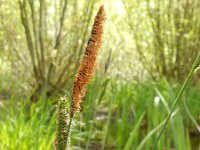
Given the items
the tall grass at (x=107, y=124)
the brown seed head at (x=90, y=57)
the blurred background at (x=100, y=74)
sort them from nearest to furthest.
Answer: the brown seed head at (x=90, y=57)
the tall grass at (x=107, y=124)
the blurred background at (x=100, y=74)

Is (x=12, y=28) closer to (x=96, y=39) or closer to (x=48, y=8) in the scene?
(x=48, y=8)

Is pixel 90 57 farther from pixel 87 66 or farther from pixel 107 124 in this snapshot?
pixel 107 124

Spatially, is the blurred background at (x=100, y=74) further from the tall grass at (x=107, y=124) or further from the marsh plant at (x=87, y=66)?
the marsh plant at (x=87, y=66)

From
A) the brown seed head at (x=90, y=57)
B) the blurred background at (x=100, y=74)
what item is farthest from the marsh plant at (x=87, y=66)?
the blurred background at (x=100, y=74)

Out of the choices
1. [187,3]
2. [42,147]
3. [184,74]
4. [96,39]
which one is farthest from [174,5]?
[96,39]

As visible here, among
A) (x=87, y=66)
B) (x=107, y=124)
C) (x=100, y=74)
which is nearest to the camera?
(x=87, y=66)

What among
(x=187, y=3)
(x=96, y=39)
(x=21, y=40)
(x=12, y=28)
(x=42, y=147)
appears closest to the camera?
(x=96, y=39)

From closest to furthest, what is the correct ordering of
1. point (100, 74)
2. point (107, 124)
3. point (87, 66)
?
point (87, 66)
point (107, 124)
point (100, 74)

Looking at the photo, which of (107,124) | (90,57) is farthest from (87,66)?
(107,124)
